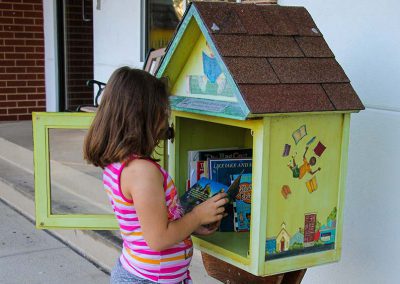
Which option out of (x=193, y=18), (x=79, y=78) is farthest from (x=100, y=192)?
(x=79, y=78)

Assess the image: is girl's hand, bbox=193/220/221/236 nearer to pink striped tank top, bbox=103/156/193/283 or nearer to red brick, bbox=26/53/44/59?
pink striped tank top, bbox=103/156/193/283

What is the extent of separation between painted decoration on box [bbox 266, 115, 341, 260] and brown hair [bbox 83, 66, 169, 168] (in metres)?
0.38

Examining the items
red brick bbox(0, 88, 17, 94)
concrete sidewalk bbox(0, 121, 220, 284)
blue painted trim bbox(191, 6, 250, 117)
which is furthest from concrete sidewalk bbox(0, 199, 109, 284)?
red brick bbox(0, 88, 17, 94)

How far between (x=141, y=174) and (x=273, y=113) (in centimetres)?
45

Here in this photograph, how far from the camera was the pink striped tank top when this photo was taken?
6.06 feet

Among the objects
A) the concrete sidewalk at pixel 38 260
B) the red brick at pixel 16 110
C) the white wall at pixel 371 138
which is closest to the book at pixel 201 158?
the white wall at pixel 371 138

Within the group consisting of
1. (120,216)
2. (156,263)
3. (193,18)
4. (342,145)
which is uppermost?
(193,18)

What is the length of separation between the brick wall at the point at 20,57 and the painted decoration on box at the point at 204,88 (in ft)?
20.6

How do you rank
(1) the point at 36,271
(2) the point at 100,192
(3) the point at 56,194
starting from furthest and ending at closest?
(2) the point at 100,192
(3) the point at 56,194
(1) the point at 36,271

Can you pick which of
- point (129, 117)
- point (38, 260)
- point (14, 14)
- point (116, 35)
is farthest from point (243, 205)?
point (14, 14)

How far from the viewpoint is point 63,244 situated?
14.4ft

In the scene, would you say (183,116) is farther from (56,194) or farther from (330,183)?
(56,194)

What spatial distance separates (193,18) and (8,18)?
6.55 metres

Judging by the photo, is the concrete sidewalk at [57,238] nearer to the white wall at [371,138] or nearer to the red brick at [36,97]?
the white wall at [371,138]
